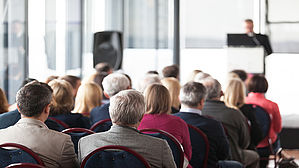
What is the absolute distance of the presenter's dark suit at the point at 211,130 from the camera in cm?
376

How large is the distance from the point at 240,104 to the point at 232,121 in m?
0.56

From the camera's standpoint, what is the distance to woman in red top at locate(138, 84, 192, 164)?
3428mm

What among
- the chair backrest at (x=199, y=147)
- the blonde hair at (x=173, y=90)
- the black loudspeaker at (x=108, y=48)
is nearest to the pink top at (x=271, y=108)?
the blonde hair at (x=173, y=90)

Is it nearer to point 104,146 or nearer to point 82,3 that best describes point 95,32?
point 82,3

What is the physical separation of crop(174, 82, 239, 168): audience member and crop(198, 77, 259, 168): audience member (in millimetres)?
524

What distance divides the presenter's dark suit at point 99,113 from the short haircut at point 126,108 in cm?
166

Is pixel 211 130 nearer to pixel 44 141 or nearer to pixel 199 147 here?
pixel 199 147

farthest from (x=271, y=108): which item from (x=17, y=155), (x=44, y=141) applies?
(x=17, y=155)

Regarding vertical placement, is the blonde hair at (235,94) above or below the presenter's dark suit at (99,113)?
above

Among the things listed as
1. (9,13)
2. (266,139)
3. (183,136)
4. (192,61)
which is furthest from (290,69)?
(183,136)

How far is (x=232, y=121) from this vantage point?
174 inches

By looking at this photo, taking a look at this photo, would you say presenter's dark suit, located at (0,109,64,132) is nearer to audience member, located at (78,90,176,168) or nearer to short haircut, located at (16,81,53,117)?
short haircut, located at (16,81,53,117)

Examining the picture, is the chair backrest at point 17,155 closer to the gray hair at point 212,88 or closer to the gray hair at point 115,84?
the gray hair at point 212,88

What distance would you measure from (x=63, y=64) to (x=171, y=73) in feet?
6.45
